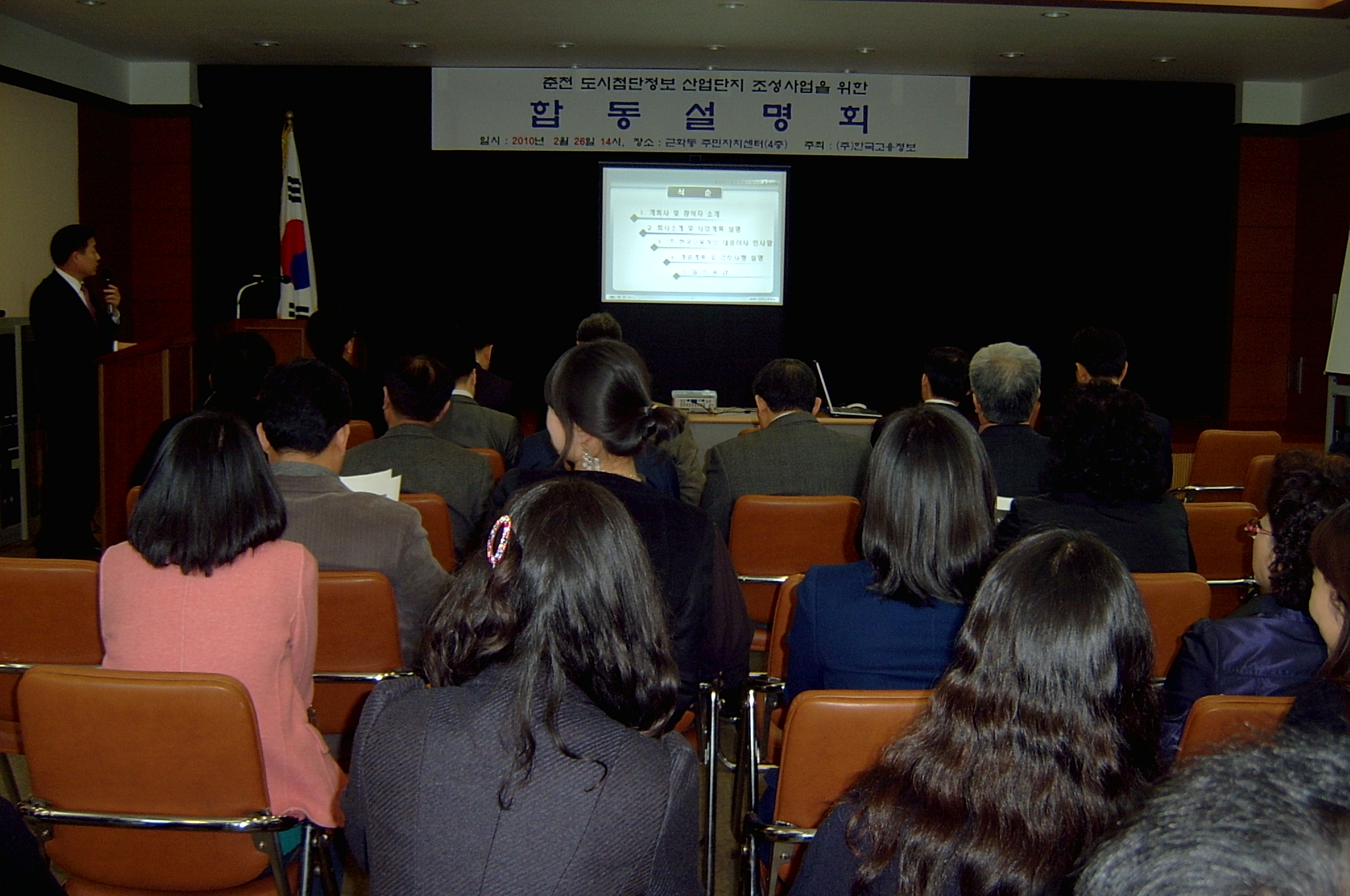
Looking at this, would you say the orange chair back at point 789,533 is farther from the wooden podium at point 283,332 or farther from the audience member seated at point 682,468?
the wooden podium at point 283,332

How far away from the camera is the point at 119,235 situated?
8148mm

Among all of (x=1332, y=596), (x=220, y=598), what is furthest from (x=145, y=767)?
(x=1332, y=596)

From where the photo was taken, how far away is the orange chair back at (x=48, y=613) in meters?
2.36

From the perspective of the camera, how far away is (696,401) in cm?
646

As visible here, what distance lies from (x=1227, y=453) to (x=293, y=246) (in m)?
6.29

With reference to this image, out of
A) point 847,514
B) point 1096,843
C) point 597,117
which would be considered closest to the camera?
point 1096,843

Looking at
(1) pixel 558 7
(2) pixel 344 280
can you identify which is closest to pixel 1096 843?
(1) pixel 558 7

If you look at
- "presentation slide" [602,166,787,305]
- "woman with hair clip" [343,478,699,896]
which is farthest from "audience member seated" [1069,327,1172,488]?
"woman with hair clip" [343,478,699,896]

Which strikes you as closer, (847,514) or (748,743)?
(748,743)

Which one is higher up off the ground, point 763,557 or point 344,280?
point 344,280

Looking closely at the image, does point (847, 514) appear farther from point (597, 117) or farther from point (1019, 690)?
point (597, 117)

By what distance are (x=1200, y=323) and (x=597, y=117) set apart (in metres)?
5.01

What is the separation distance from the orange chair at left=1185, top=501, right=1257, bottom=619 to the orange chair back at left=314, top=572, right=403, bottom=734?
7.41ft

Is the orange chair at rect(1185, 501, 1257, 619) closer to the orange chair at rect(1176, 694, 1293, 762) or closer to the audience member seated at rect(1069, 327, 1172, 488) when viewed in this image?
the audience member seated at rect(1069, 327, 1172, 488)
